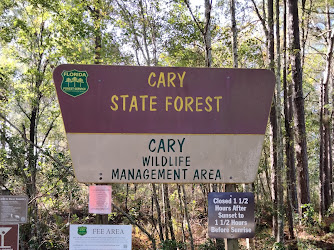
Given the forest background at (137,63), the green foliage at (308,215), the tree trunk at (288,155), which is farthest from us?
the tree trunk at (288,155)

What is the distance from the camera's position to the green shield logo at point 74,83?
254 cm

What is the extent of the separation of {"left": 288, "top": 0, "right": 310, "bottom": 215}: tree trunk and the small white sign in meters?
8.24

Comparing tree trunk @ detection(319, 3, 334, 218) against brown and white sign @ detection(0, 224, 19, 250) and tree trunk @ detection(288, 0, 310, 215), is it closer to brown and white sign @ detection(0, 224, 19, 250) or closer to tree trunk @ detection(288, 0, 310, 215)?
tree trunk @ detection(288, 0, 310, 215)

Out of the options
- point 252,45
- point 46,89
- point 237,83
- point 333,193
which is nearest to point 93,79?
point 237,83

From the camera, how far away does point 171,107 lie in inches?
101

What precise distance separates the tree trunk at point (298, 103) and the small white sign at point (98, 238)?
8235 millimetres

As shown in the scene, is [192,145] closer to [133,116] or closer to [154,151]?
[154,151]

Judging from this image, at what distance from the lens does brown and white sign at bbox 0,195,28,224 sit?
368cm

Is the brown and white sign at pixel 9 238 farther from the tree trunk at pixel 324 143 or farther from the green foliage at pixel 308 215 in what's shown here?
the tree trunk at pixel 324 143

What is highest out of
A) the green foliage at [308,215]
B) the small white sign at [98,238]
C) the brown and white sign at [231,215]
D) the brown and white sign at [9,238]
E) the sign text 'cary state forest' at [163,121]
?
the sign text 'cary state forest' at [163,121]

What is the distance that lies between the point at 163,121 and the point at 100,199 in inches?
34.4

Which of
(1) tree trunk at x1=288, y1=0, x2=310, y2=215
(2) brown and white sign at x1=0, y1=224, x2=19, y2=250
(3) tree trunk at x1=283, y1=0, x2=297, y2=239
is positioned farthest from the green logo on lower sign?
(3) tree trunk at x1=283, y1=0, x2=297, y2=239

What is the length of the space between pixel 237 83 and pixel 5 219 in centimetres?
324

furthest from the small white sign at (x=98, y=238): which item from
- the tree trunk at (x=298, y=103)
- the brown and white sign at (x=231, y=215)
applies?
the tree trunk at (x=298, y=103)
